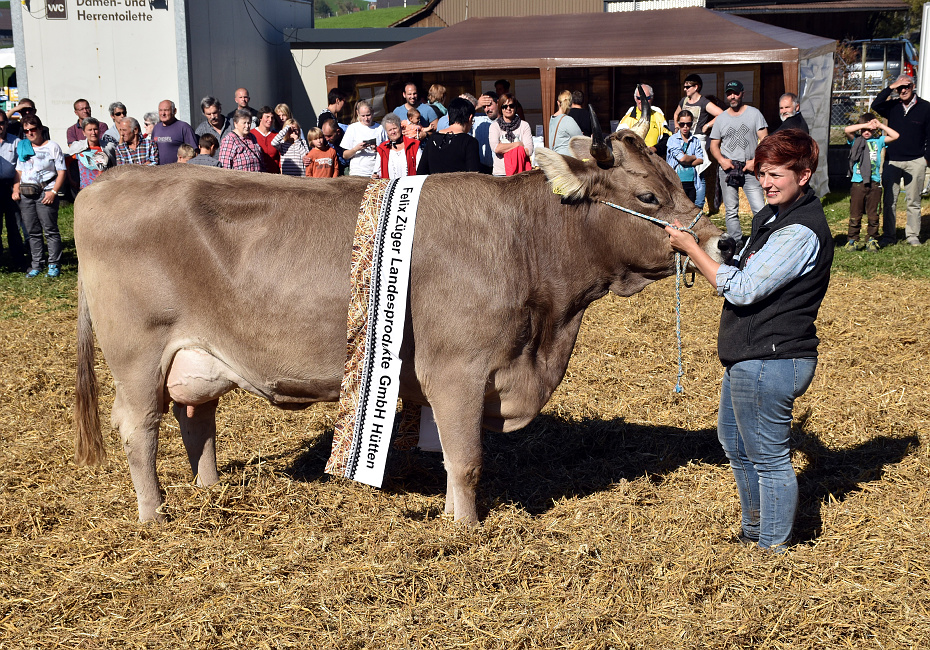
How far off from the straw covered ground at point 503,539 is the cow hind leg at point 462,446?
0.15m

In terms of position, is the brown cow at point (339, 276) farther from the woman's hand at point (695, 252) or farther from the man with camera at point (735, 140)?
the man with camera at point (735, 140)

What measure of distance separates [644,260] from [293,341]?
67.8 inches

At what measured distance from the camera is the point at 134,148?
11047mm

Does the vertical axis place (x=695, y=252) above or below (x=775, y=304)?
above

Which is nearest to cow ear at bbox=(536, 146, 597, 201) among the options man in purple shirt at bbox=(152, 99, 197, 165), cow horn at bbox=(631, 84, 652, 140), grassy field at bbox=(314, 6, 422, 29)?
cow horn at bbox=(631, 84, 652, 140)

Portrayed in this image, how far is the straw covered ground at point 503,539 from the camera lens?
3.59m

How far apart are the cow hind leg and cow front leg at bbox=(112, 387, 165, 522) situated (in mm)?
1462

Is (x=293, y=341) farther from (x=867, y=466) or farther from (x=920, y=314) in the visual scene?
(x=920, y=314)

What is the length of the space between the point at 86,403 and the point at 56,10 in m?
14.3

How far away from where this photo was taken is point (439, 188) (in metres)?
4.29

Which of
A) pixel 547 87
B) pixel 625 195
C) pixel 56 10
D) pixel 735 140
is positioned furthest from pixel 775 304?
pixel 56 10

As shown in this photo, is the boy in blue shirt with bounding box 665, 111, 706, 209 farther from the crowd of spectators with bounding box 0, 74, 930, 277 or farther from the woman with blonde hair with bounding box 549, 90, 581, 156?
the woman with blonde hair with bounding box 549, 90, 581, 156

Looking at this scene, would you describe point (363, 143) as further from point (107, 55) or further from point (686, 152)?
point (107, 55)

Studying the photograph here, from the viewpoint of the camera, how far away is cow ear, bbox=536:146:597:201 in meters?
4.16
